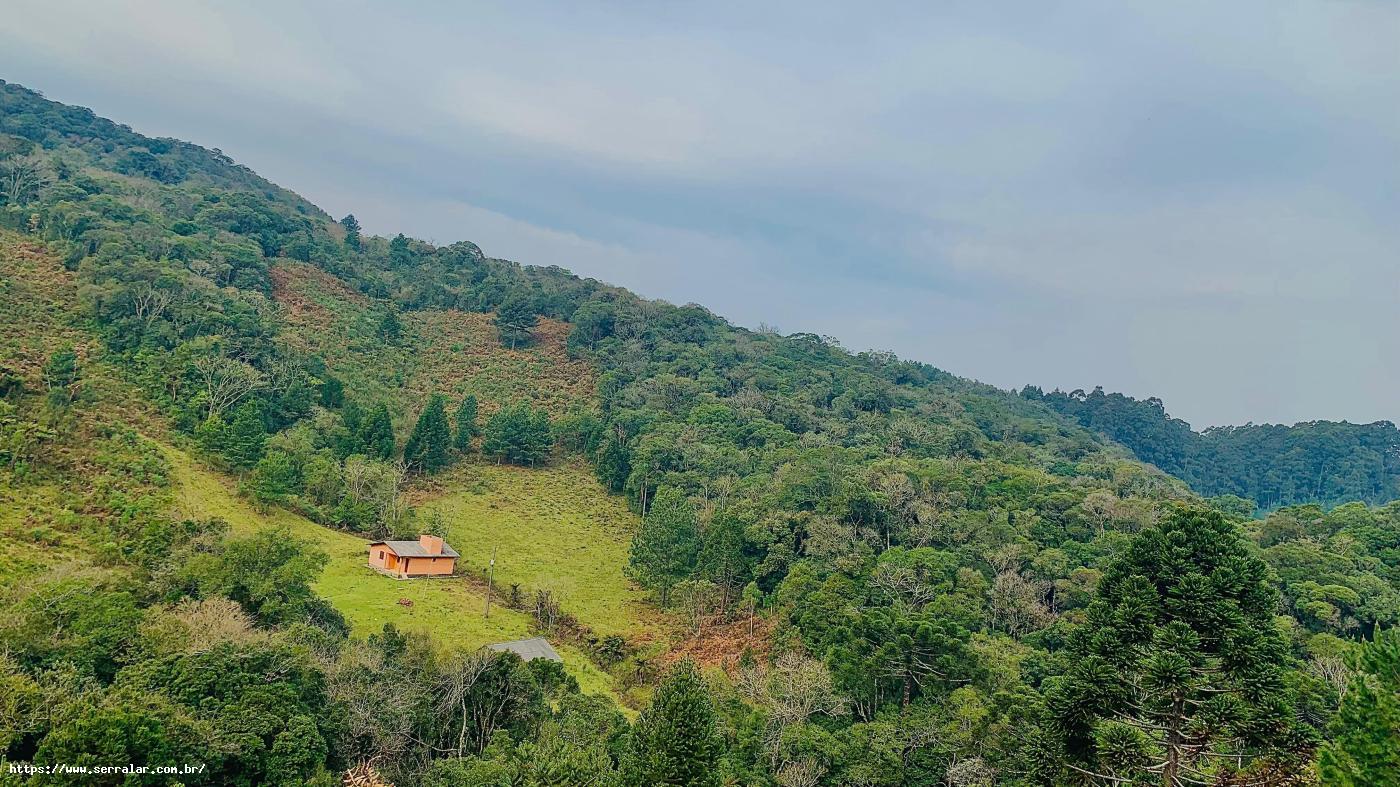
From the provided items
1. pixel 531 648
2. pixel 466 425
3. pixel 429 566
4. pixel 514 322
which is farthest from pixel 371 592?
pixel 514 322

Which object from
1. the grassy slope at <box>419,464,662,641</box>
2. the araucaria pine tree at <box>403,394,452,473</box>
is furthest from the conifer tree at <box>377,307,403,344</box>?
the grassy slope at <box>419,464,662,641</box>

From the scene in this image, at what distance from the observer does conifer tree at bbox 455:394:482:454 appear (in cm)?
4744

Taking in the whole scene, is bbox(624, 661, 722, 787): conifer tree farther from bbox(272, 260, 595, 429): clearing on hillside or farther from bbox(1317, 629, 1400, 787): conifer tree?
bbox(272, 260, 595, 429): clearing on hillside

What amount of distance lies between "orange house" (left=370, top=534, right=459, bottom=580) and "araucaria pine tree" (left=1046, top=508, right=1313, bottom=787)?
26299 millimetres

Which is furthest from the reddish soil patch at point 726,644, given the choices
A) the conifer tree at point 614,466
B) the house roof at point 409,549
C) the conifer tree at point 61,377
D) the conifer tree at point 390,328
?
the conifer tree at point 390,328

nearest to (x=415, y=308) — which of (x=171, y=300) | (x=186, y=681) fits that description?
(x=171, y=300)

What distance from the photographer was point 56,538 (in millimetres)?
23562

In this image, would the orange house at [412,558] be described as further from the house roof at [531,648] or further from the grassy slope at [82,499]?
the house roof at [531,648]

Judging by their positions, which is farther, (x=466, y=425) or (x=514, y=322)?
(x=514, y=322)

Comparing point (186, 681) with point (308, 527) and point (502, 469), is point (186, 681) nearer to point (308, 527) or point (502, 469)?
point (308, 527)

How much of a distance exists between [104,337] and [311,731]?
111 feet

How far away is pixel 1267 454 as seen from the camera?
83.2 meters

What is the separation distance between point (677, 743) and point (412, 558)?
71.0 ft

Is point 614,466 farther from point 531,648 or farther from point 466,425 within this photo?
point 531,648
